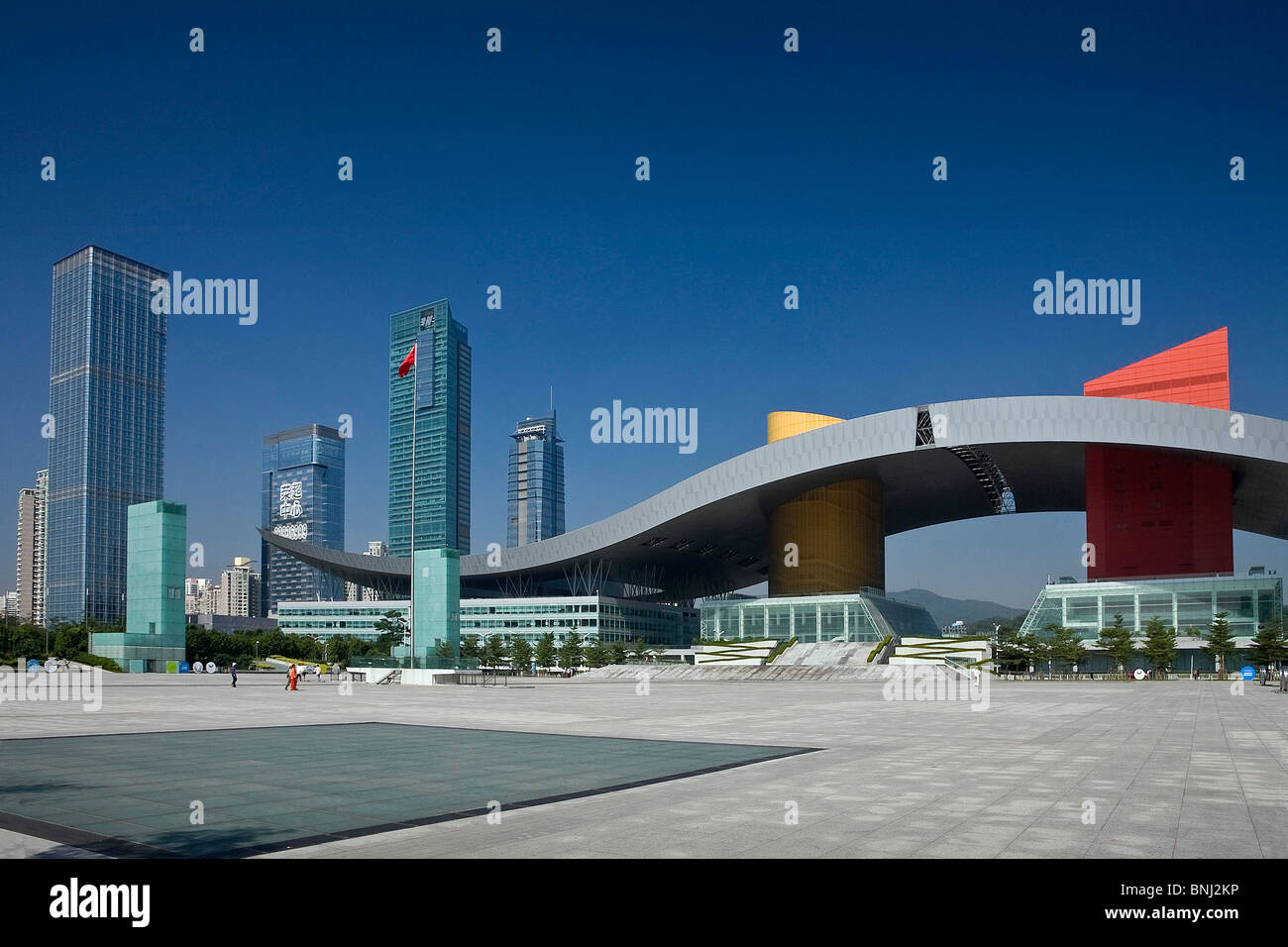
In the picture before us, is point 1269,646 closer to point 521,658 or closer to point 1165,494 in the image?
point 1165,494

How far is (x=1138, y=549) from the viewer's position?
2783 inches

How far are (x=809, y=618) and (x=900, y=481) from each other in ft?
45.1

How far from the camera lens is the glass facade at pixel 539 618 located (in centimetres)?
9794

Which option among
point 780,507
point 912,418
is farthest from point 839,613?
point 912,418

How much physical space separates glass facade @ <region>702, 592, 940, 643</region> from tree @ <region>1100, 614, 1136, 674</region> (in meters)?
18.0

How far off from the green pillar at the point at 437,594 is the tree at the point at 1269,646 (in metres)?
47.1

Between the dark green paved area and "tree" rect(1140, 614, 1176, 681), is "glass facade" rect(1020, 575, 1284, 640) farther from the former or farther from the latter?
the dark green paved area

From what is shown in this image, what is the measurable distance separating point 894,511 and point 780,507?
53.8ft

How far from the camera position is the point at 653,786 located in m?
11.6

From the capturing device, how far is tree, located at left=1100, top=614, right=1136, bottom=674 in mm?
60750
